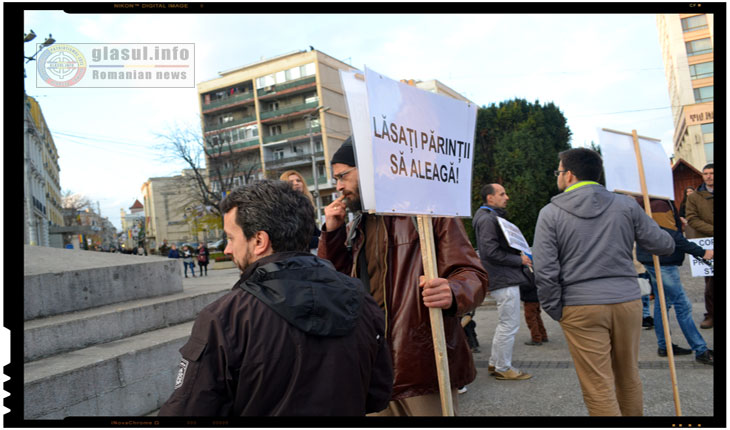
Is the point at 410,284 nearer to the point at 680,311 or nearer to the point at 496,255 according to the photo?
the point at 496,255

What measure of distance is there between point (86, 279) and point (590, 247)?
4.70m

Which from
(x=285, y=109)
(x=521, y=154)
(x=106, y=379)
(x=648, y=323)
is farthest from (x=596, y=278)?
(x=285, y=109)

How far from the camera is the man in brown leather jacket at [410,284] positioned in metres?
2.27

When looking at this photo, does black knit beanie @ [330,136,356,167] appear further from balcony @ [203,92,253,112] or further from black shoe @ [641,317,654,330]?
balcony @ [203,92,253,112]

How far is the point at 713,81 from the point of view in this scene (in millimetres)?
2035

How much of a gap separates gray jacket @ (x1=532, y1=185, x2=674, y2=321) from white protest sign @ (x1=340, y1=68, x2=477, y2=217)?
3.81ft

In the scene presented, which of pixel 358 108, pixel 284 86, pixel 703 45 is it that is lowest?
pixel 358 108

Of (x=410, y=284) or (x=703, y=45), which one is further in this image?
(x=703, y=45)

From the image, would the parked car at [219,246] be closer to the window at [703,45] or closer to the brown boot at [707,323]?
the brown boot at [707,323]

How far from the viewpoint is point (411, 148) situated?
79.6 inches

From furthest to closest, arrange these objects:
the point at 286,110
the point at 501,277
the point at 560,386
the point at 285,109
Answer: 1. the point at 286,110
2. the point at 285,109
3. the point at 501,277
4. the point at 560,386

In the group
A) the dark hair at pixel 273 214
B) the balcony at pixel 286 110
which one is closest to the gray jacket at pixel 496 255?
the dark hair at pixel 273 214

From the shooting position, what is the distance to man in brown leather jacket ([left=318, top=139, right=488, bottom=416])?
2.27 meters

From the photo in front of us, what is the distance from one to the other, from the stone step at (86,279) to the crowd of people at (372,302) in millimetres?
3458
